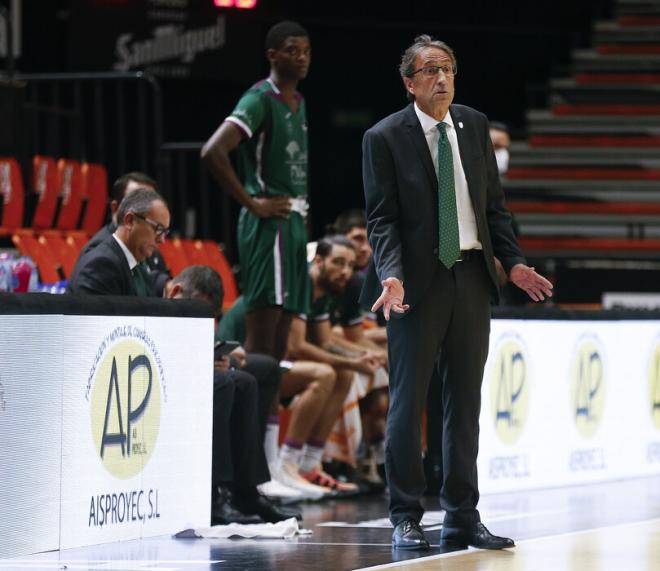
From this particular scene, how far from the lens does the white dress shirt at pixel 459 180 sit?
506cm

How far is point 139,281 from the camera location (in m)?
5.81

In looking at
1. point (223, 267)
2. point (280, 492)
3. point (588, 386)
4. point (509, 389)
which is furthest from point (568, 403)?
point (223, 267)

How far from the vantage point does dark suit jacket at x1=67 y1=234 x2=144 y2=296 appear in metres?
5.57

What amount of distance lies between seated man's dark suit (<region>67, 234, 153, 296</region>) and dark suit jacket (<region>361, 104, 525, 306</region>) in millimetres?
1050

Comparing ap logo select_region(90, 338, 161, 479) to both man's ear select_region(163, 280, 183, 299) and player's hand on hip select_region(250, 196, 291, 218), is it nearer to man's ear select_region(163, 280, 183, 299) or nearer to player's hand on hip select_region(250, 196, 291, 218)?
man's ear select_region(163, 280, 183, 299)

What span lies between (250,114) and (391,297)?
190 centimetres

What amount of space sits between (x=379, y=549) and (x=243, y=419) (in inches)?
39.3

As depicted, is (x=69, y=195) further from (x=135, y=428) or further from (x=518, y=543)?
(x=518, y=543)

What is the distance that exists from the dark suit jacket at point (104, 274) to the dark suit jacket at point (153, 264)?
0.25m

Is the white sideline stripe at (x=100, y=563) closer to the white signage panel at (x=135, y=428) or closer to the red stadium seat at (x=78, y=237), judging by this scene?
the white signage panel at (x=135, y=428)

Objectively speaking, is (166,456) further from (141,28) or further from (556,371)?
(141,28)

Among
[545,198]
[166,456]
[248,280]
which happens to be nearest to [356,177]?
[545,198]

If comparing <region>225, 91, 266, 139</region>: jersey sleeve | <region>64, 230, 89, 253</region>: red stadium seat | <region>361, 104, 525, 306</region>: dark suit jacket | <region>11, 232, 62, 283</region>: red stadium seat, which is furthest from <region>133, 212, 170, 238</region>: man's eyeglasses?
<region>64, 230, 89, 253</region>: red stadium seat

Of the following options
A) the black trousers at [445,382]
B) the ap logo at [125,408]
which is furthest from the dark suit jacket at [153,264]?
the black trousers at [445,382]
